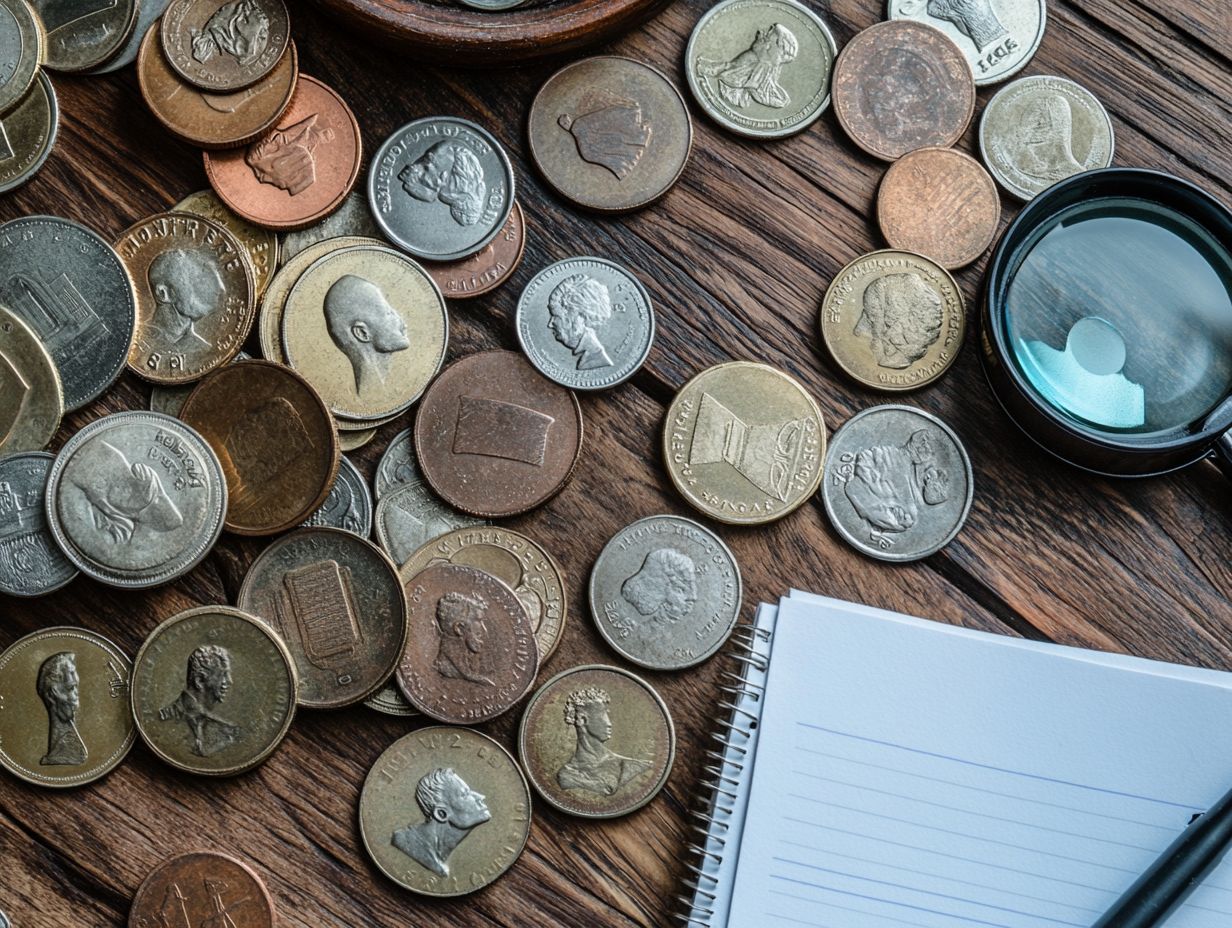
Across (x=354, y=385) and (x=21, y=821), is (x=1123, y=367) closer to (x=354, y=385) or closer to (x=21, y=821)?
(x=354, y=385)

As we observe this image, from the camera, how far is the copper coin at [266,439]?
0.98 m

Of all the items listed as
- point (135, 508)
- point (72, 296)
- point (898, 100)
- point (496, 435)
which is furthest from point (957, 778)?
point (72, 296)

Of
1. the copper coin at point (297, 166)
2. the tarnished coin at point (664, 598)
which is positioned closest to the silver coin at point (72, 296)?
the copper coin at point (297, 166)

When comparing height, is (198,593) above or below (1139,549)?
below

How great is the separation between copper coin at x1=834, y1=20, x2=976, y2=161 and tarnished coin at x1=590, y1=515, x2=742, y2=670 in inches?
17.0

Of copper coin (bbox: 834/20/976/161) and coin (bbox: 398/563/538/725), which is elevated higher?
copper coin (bbox: 834/20/976/161)

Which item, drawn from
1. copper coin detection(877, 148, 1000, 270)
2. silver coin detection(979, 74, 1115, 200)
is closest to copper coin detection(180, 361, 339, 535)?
copper coin detection(877, 148, 1000, 270)

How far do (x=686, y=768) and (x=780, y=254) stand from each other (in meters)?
0.50

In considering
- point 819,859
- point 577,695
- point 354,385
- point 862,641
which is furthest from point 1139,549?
point 354,385

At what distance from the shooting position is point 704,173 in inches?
41.6

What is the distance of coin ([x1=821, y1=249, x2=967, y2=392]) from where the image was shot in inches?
40.2

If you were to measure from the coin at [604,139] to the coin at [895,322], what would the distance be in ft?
0.67

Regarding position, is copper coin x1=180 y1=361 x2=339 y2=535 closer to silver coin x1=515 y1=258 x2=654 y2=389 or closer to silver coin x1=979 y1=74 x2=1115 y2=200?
silver coin x1=515 y1=258 x2=654 y2=389

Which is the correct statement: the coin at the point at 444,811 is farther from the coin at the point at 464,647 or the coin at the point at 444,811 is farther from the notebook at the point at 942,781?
the notebook at the point at 942,781
